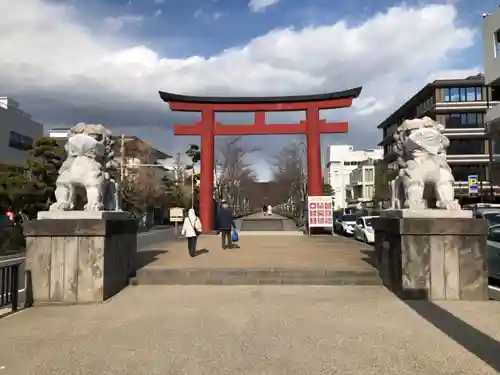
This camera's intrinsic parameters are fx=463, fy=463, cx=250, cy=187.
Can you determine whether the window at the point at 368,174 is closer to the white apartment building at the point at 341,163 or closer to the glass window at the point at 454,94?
the white apartment building at the point at 341,163

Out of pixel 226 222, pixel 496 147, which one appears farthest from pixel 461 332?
pixel 496 147

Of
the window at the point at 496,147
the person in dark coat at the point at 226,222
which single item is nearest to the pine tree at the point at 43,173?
the person in dark coat at the point at 226,222

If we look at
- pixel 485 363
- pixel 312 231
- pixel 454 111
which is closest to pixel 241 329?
pixel 485 363

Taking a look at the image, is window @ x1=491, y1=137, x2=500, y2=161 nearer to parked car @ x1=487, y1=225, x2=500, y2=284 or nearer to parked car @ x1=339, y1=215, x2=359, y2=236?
parked car @ x1=339, y1=215, x2=359, y2=236

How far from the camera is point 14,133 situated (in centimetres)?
4088

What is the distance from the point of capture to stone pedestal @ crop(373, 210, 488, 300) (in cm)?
762

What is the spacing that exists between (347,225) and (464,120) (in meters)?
29.5

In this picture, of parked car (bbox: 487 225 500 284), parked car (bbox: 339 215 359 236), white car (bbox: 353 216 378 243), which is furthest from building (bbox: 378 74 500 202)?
parked car (bbox: 487 225 500 284)

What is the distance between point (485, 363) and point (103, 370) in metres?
3.70

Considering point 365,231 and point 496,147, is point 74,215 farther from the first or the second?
point 496,147

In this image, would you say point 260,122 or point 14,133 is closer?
point 260,122

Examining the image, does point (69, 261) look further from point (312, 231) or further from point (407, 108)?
point (407, 108)

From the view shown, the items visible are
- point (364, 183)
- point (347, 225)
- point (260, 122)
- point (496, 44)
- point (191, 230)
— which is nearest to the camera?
point (191, 230)

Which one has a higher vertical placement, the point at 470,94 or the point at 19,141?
the point at 470,94
